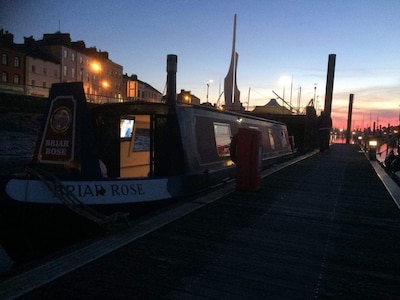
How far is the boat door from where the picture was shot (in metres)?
10.1

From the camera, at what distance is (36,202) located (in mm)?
6719

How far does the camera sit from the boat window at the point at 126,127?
9.89 m

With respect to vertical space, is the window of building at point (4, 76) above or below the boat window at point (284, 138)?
above

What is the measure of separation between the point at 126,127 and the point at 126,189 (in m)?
3.04

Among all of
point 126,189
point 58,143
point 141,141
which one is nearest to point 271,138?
point 141,141

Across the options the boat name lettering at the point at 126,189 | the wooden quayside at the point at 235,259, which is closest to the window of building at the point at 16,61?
the boat name lettering at the point at 126,189

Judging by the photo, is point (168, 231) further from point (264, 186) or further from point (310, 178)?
point (310, 178)

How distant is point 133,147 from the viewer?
10914 millimetres

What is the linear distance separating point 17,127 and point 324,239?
29889 mm

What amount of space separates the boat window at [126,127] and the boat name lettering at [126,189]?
2.60m

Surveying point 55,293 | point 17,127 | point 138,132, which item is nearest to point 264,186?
point 138,132

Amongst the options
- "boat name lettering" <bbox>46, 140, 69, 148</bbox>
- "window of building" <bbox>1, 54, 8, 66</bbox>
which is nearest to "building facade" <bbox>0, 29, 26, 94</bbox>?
"window of building" <bbox>1, 54, 8, 66</bbox>

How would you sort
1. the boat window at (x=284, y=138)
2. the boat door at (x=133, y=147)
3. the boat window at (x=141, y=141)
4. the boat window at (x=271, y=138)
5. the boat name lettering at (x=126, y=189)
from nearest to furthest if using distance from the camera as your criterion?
the boat name lettering at (x=126, y=189)
the boat door at (x=133, y=147)
the boat window at (x=141, y=141)
the boat window at (x=271, y=138)
the boat window at (x=284, y=138)

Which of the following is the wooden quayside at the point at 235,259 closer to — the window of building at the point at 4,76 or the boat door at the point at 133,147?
the boat door at the point at 133,147
